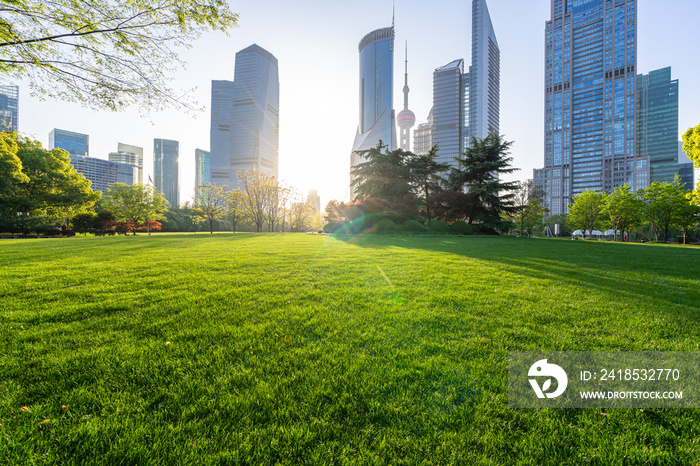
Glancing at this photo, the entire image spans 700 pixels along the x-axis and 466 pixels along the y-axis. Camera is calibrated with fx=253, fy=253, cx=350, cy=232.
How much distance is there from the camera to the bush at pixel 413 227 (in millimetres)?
25734

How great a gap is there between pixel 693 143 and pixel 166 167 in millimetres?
212031

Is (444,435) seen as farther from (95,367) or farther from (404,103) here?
(404,103)

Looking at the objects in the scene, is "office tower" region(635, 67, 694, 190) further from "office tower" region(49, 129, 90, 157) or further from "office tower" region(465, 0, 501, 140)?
"office tower" region(49, 129, 90, 157)

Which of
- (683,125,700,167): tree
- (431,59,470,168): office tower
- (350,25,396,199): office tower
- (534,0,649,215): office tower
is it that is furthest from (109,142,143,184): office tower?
(534,0,649,215): office tower

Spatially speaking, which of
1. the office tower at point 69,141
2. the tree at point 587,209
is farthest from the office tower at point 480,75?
the office tower at point 69,141

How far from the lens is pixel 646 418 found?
6.34 ft

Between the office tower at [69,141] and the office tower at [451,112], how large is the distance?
15841cm

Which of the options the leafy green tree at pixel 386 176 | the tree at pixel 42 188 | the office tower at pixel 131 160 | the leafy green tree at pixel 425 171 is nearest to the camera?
the tree at pixel 42 188

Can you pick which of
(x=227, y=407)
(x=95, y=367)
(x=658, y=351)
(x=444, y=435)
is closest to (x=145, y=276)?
(x=95, y=367)

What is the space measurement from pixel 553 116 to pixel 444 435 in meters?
170

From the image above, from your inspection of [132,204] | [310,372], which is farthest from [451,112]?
[310,372]

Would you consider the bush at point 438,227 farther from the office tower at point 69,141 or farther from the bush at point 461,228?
the office tower at point 69,141

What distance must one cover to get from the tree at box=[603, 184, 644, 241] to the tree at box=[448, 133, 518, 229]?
2209 centimetres

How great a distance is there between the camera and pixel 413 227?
25828mm
